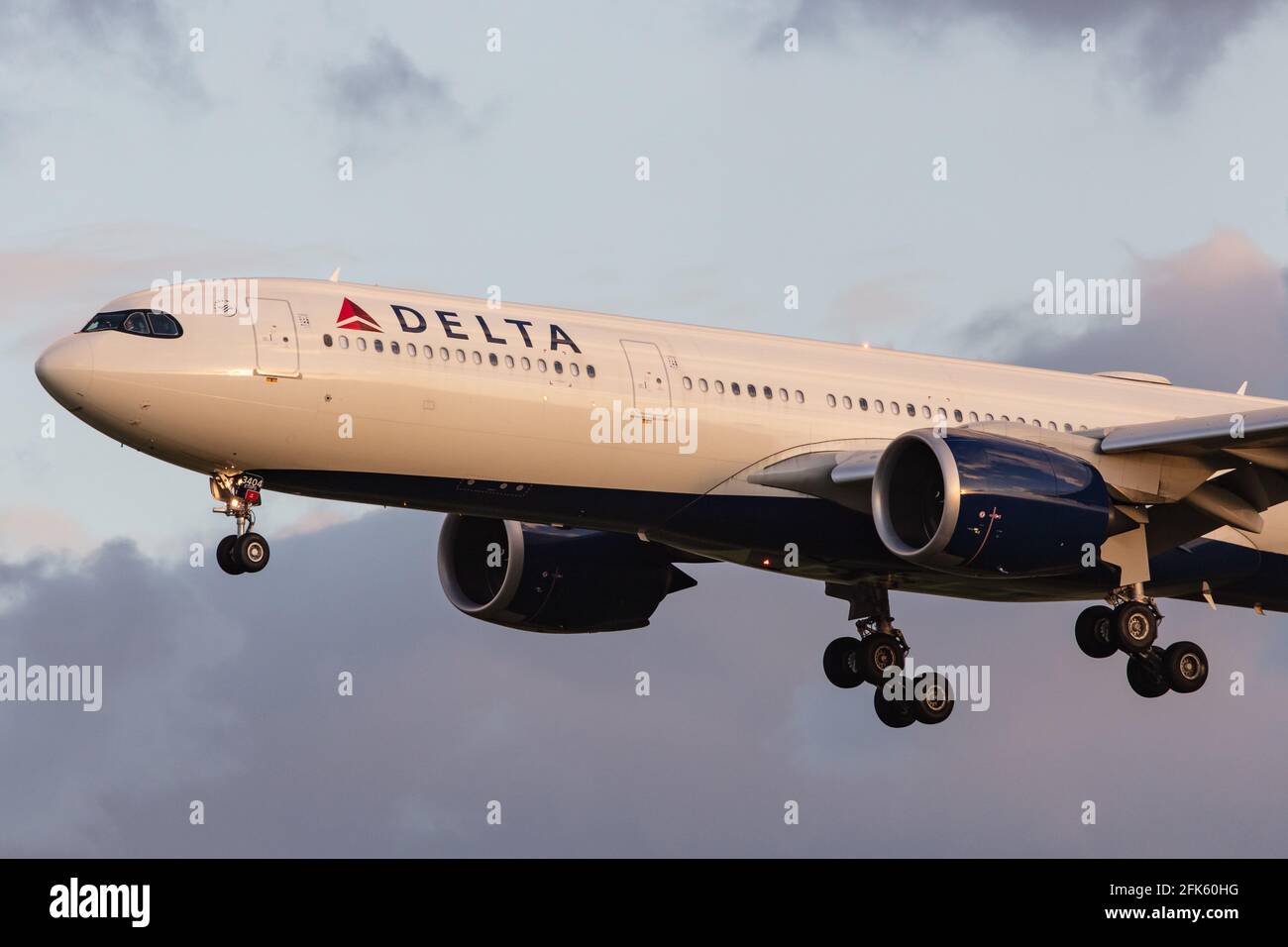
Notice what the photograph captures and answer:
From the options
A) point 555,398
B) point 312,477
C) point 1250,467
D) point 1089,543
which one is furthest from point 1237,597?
point 312,477

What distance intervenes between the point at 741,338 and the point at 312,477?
343 inches

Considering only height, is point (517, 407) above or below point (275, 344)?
below

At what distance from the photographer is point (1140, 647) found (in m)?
42.9

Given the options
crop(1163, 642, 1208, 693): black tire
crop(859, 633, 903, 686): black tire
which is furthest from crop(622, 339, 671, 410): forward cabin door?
crop(1163, 642, 1208, 693): black tire

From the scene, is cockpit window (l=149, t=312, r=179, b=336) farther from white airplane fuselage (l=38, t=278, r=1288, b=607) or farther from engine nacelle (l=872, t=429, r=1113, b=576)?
engine nacelle (l=872, t=429, r=1113, b=576)

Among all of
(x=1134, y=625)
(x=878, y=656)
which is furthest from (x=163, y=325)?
(x=1134, y=625)

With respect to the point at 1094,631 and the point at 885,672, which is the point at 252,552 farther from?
the point at 1094,631

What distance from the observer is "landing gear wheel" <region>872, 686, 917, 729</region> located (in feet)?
153

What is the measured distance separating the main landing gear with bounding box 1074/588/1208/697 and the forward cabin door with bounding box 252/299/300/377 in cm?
1635

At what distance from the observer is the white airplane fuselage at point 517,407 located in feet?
119

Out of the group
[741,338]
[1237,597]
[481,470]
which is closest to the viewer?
[481,470]

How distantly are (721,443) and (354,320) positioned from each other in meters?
6.95

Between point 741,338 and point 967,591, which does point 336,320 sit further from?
point 967,591

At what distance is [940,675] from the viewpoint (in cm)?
4681
